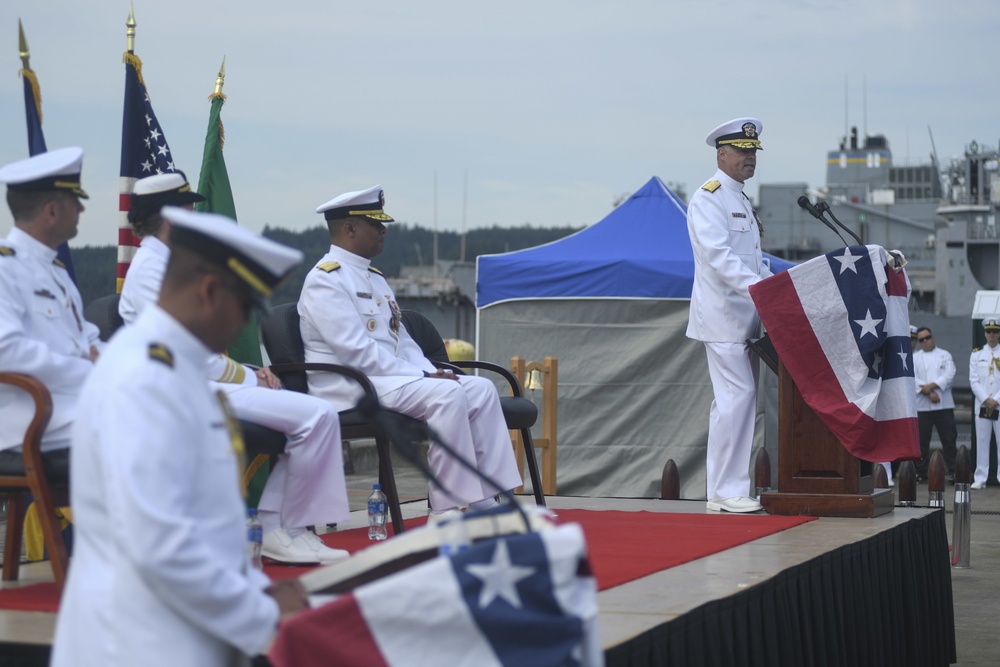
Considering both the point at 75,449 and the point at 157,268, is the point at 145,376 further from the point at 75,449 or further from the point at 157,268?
the point at 157,268

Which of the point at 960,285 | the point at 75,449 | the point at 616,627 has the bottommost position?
the point at 616,627

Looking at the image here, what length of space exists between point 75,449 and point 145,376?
0.20m

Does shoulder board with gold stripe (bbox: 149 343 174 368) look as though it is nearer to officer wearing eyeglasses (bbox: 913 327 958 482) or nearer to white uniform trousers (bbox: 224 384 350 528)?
white uniform trousers (bbox: 224 384 350 528)

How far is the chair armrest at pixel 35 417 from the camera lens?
3559 millimetres

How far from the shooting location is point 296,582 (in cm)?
238

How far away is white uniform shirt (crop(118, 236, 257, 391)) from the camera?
166 inches

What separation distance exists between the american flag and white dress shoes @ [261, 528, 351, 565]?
1.97 meters

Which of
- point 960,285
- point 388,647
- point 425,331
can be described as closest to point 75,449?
point 388,647

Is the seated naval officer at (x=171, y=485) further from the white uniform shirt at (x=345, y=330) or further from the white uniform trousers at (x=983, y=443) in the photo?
the white uniform trousers at (x=983, y=443)

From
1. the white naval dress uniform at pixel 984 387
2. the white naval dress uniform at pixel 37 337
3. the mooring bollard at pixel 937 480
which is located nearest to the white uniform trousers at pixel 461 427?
the white naval dress uniform at pixel 37 337

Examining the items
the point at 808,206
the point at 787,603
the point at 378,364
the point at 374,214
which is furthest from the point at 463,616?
the point at 808,206

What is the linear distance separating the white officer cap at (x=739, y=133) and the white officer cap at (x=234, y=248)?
498 centimetres

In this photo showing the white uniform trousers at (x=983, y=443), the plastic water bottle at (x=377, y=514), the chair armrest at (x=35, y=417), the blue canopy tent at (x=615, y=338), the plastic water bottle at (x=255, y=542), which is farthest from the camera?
the white uniform trousers at (x=983, y=443)

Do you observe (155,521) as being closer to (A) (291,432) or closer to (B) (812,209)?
(A) (291,432)
